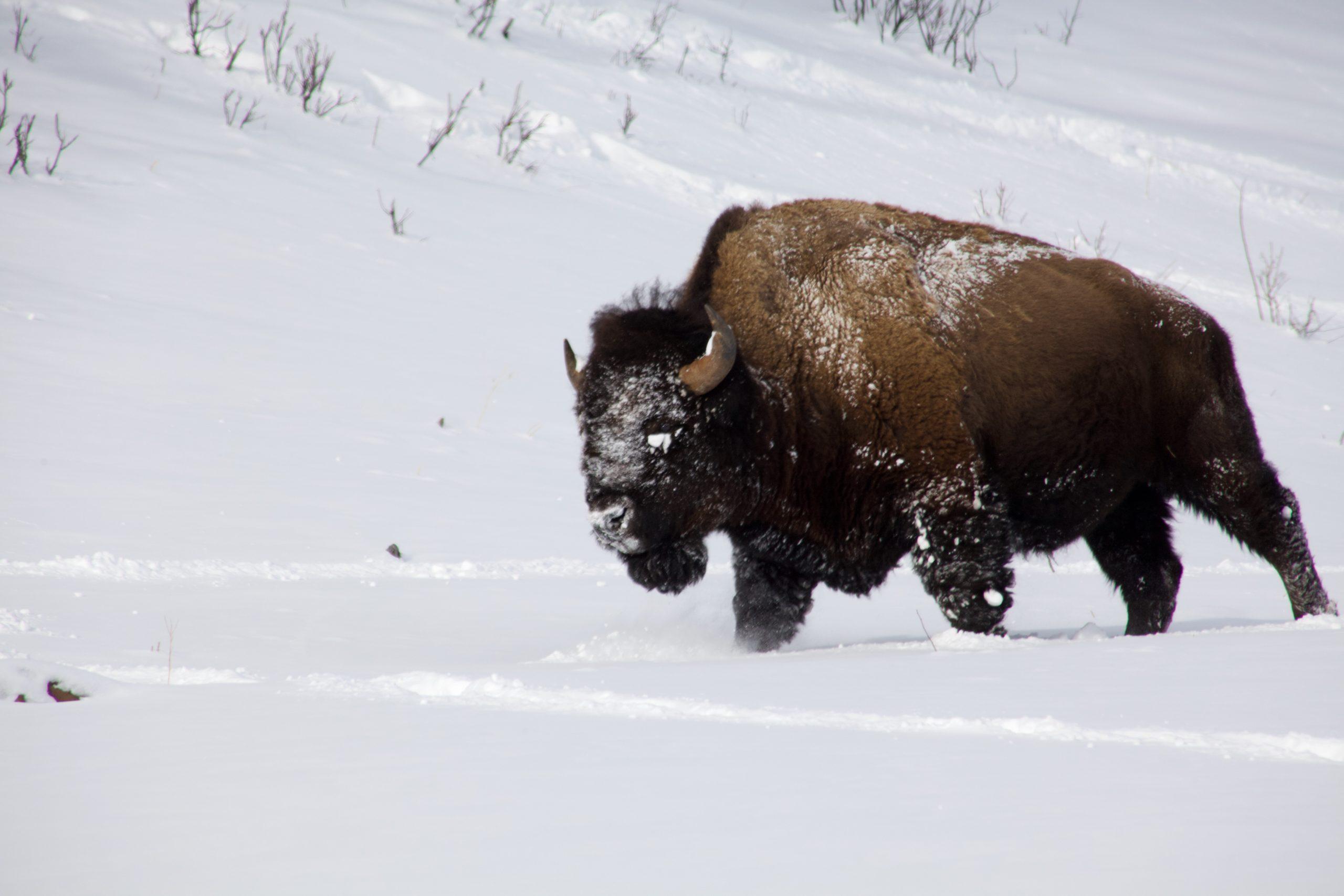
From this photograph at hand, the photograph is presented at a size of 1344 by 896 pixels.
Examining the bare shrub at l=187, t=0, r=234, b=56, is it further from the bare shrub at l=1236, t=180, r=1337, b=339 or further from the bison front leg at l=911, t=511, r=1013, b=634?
the bison front leg at l=911, t=511, r=1013, b=634

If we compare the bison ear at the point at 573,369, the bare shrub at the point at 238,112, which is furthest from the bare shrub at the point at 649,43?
the bison ear at the point at 573,369

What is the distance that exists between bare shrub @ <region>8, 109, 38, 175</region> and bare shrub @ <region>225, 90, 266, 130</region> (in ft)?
6.68

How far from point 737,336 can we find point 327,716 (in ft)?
7.16

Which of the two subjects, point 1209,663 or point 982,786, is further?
point 1209,663

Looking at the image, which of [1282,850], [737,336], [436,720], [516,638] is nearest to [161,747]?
[436,720]

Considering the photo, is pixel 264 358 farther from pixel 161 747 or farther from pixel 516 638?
pixel 161 747

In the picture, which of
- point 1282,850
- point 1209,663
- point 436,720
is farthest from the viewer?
point 1209,663

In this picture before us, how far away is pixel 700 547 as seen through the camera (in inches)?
168

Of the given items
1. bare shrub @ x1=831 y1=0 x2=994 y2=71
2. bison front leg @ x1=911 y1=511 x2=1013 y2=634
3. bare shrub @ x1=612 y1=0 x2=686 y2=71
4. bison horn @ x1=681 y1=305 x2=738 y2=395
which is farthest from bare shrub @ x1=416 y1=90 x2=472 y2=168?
bare shrub @ x1=831 y1=0 x2=994 y2=71

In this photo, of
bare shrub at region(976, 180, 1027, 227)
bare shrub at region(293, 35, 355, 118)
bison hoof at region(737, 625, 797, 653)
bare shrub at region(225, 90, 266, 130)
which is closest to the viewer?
bison hoof at region(737, 625, 797, 653)

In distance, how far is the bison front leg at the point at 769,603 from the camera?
4.53m

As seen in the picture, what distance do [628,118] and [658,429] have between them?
1037 cm

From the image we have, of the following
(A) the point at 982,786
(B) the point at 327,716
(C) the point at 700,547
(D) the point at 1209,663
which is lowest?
(C) the point at 700,547

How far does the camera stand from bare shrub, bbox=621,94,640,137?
44.6 ft
